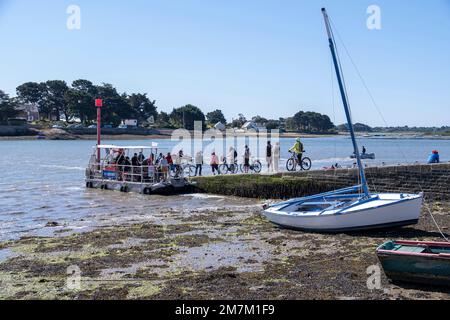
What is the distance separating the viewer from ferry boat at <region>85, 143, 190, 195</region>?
31344 mm

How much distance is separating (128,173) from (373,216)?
1829 cm

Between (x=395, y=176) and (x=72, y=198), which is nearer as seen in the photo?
(x=395, y=176)

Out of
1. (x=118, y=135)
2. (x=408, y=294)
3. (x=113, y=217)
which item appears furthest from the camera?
(x=118, y=135)

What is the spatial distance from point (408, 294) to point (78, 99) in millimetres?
146487

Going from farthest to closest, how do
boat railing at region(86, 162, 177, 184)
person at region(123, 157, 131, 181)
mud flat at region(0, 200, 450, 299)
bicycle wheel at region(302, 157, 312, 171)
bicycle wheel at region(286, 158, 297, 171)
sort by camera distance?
Answer: 1. bicycle wheel at region(302, 157, 312, 171)
2. bicycle wheel at region(286, 158, 297, 171)
3. person at region(123, 157, 131, 181)
4. boat railing at region(86, 162, 177, 184)
5. mud flat at region(0, 200, 450, 299)

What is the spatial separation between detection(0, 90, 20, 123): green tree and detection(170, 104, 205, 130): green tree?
5329 cm

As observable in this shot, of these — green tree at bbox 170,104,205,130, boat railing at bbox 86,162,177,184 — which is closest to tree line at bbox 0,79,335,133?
green tree at bbox 170,104,205,130

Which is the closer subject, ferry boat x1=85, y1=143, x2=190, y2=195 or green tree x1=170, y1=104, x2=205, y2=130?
ferry boat x1=85, y1=143, x2=190, y2=195

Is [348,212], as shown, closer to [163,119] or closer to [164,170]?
[164,170]

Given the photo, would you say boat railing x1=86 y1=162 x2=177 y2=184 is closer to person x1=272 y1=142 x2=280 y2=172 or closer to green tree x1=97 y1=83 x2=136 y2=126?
person x1=272 y1=142 x2=280 y2=172
